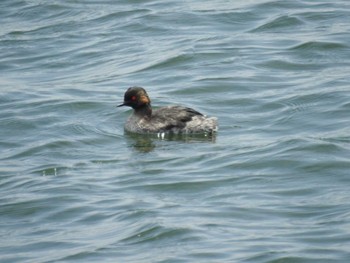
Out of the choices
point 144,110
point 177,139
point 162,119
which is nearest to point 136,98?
point 144,110

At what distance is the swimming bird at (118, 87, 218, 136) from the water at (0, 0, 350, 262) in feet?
0.60

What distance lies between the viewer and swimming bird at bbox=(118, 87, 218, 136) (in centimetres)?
1565

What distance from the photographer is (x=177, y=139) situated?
51.7 feet

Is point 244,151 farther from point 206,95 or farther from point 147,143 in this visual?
point 206,95

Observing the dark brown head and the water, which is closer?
the water

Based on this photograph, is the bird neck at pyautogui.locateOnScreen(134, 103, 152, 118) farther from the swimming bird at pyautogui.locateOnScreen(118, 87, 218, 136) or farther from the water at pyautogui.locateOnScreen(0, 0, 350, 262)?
the water at pyautogui.locateOnScreen(0, 0, 350, 262)

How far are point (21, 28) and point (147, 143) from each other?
8729 millimetres

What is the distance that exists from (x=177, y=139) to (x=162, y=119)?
1.33 feet

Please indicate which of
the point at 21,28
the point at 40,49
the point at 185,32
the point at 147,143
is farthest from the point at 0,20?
the point at 147,143

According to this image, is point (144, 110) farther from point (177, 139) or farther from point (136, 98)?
point (177, 139)

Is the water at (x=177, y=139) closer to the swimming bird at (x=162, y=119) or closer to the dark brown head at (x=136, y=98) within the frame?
the swimming bird at (x=162, y=119)

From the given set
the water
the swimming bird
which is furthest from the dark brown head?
the water

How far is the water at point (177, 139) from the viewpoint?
11.4 meters

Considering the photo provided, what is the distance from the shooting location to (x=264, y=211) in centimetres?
1198
